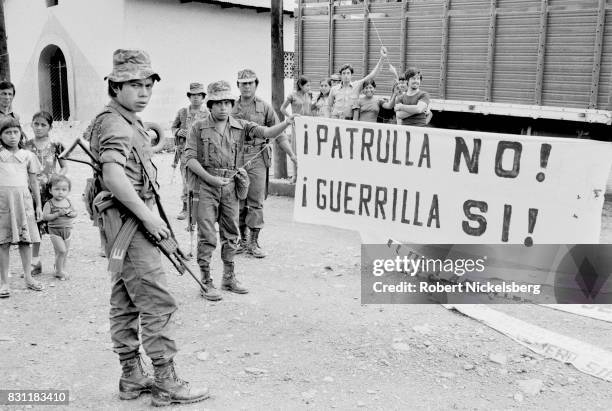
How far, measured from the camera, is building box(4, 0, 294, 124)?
16.9 metres

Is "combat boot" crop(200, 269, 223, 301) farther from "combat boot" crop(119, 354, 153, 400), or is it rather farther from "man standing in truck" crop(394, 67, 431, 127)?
"man standing in truck" crop(394, 67, 431, 127)

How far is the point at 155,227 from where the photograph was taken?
3.65 metres

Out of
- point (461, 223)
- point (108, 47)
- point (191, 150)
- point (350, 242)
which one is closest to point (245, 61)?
point (108, 47)

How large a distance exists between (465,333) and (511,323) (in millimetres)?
387

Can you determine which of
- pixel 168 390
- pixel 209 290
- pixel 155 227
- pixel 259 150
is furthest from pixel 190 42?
pixel 168 390

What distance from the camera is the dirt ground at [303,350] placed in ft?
12.9

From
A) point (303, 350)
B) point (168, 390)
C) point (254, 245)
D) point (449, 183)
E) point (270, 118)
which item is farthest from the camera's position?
point (270, 118)

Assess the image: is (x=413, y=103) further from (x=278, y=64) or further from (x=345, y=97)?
(x=278, y=64)

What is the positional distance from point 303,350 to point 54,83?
17469mm

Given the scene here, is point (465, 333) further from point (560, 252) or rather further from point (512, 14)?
point (512, 14)

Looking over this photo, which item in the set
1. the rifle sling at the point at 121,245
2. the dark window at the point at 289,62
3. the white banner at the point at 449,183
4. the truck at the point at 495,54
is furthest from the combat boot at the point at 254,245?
the dark window at the point at 289,62

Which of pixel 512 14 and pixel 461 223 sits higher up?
pixel 512 14

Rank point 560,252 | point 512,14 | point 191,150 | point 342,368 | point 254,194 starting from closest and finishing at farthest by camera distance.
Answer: point 342,368, point 560,252, point 191,150, point 254,194, point 512,14

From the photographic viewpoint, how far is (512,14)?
984 centimetres
